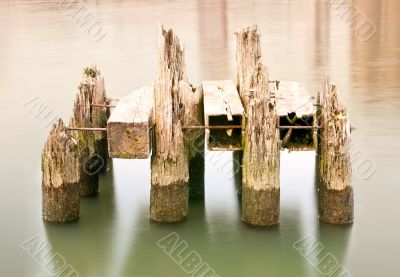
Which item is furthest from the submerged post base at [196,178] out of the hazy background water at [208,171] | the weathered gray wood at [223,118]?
the weathered gray wood at [223,118]

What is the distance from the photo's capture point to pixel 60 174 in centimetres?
823

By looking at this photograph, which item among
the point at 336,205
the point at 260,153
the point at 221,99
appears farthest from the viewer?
the point at 221,99

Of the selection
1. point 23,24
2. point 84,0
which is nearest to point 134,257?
point 23,24

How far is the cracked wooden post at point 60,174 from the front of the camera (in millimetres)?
8172

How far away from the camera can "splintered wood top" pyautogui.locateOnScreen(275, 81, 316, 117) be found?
8.14 metres

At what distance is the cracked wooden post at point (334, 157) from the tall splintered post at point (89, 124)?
2.57 meters

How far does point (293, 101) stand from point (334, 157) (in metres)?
0.85

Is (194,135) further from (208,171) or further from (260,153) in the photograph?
(208,171)

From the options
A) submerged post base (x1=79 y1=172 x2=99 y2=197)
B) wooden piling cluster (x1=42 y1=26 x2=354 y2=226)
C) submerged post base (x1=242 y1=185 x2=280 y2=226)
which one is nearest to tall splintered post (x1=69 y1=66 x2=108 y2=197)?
submerged post base (x1=79 y1=172 x2=99 y2=197)

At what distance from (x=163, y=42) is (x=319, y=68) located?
1136 cm

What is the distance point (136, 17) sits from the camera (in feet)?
97.1

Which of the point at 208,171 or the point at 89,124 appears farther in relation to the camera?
the point at 208,171

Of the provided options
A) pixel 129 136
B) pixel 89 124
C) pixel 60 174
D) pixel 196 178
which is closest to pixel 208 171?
pixel 196 178

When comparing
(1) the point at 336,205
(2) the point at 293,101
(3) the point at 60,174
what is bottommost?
(1) the point at 336,205
